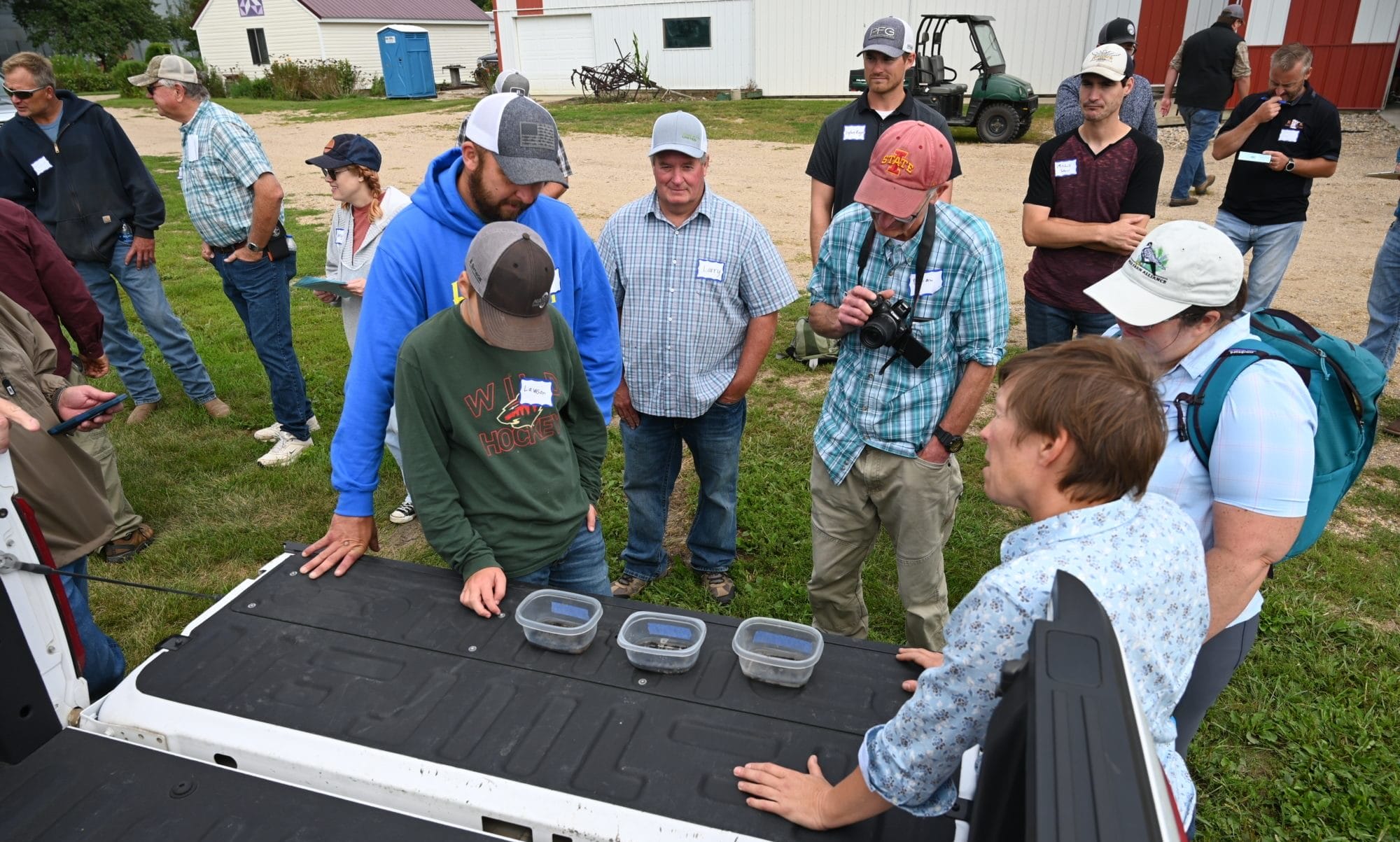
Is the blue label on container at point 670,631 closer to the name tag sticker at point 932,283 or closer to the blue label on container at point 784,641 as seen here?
the blue label on container at point 784,641

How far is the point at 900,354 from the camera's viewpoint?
275cm

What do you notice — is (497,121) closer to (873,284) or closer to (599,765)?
(873,284)

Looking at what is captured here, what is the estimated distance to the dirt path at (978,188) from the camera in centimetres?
781

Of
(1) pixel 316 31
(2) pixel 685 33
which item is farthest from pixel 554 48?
(1) pixel 316 31

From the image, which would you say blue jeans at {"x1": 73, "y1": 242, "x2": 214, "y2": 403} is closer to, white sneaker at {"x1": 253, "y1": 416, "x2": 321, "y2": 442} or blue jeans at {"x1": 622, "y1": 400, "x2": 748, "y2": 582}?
white sneaker at {"x1": 253, "y1": 416, "x2": 321, "y2": 442}

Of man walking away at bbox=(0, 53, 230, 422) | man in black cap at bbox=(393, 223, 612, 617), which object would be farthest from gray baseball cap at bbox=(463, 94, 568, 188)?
man walking away at bbox=(0, 53, 230, 422)

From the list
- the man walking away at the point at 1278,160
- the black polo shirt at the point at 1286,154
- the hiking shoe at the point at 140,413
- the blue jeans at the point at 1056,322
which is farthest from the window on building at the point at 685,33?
the blue jeans at the point at 1056,322

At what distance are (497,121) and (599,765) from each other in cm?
173

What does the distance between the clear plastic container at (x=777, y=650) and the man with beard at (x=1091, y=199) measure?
2410 millimetres

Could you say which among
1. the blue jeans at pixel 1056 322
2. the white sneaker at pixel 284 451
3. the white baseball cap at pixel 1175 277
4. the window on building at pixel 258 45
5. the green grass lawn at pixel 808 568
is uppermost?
the window on building at pixel 258 45

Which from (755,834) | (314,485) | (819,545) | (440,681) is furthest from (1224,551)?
(314,485)

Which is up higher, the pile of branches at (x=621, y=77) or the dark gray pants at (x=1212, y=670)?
the pile of branches at (x=621, y=77)

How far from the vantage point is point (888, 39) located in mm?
4492

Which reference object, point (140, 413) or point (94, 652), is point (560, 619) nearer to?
point (94, 652)
